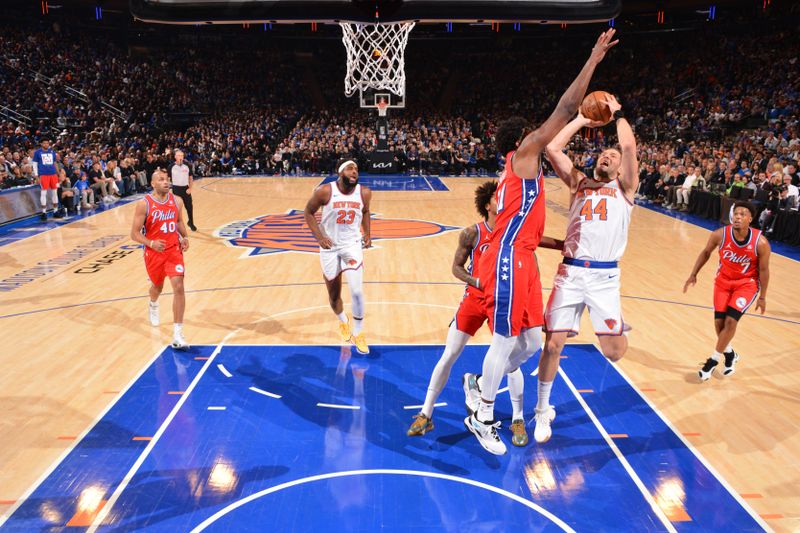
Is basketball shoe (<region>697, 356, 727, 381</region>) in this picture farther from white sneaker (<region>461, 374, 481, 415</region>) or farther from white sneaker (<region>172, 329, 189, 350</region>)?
white sneaker (<region>172, 329, 189, 350</region>)

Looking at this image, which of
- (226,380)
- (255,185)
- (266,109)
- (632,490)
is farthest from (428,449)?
(266,109)

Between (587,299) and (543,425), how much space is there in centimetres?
95

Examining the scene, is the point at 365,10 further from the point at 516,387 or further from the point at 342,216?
the point at 516,387

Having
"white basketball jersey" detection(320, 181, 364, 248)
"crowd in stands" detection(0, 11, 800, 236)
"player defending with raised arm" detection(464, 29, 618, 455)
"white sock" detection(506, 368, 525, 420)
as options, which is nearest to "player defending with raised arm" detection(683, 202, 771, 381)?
"white sock" detection(506, 368, 525, 420)

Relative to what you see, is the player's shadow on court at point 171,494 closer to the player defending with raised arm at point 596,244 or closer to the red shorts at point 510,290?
the red shorts at point 510,290

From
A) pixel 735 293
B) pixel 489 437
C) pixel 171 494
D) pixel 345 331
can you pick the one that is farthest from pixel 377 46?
pixel 171 494

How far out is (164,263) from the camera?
6.64 metres

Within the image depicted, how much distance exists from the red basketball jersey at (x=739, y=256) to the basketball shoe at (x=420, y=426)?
9.98 ft

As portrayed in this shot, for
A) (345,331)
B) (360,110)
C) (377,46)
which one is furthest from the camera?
(360,110)

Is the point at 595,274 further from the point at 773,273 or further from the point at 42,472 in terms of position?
the point at 773,273

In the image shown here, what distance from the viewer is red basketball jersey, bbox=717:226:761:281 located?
5.63 meters

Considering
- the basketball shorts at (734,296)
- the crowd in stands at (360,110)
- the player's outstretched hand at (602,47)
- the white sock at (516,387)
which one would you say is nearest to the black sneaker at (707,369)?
the basketball shorts at (734,296)

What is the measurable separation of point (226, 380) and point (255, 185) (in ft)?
56.3

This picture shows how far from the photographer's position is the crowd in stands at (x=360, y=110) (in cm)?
2055
